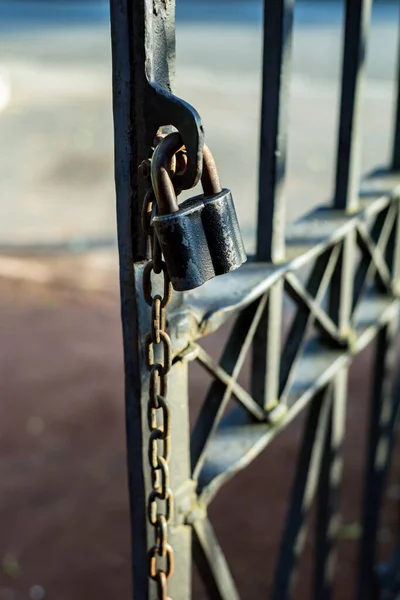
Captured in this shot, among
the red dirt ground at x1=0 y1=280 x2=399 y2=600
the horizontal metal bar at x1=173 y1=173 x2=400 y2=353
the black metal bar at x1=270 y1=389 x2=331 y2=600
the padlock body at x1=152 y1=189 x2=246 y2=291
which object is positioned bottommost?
the red dirt ground at x1=0 y1=280 x2=399 y2=600

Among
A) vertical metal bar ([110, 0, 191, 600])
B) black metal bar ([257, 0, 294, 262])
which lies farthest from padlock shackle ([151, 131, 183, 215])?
black metal bar ([257, 0, 294, 262])

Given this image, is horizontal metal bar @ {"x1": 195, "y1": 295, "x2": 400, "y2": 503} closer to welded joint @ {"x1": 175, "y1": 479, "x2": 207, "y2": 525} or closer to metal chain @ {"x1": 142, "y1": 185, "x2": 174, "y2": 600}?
welded joint @ {"x1": 175, "y1": 479, "x2": 207, "y2": 525}

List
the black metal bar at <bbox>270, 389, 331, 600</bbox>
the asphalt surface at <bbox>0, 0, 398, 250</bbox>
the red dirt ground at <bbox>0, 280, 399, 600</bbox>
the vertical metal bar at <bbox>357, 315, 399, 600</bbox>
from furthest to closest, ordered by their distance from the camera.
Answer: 1. the asphalt surface at <bbox>0, 0, 398, 250</bbox>
2. the red dirt ground at <bbox>0, 280, 399, 600</bbox>
3. the vertical metal bar at <bbox>357, 315, 399, 600</bbox>
4. the black metal bar at <bbox>270, 389, 331, 600</bbox>

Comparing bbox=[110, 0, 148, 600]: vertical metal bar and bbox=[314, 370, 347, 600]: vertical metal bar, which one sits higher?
bbox=[110, 0, 148, 600]: vertical metal bar

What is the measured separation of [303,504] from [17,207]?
A: 7.46 m

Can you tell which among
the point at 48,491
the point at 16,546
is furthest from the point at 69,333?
the point at 16,546

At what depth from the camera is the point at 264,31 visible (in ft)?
5.84

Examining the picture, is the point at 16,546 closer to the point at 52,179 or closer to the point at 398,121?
the point at 398,121

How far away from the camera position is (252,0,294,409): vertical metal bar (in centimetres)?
178

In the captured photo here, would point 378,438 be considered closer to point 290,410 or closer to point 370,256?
point 370,256

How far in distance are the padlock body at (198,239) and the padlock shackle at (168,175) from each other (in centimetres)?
2

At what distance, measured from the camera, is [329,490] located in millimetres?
2748

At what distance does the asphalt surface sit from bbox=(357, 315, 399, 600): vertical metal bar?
422 centimetres

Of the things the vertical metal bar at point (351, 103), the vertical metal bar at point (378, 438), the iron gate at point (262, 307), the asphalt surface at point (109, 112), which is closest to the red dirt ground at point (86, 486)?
the vertical metal bar at point (378, 438)
